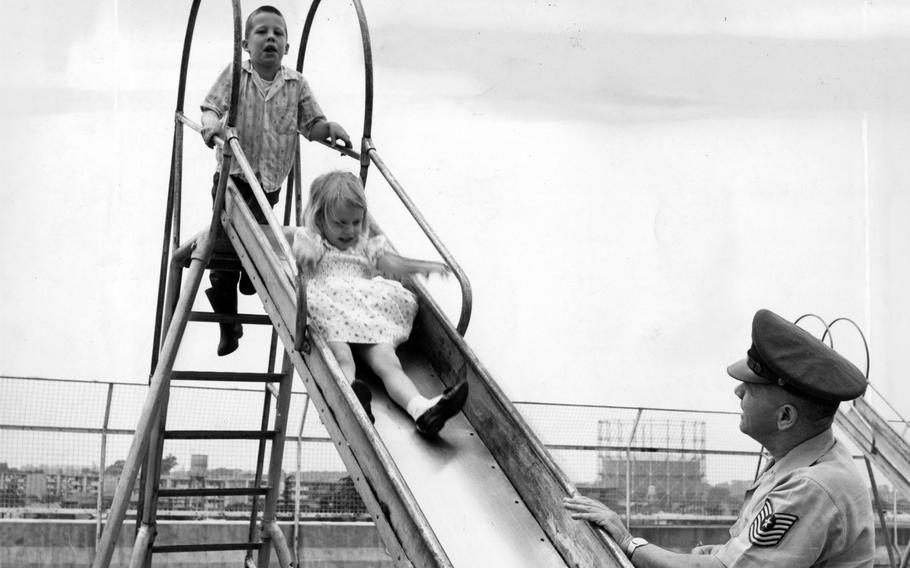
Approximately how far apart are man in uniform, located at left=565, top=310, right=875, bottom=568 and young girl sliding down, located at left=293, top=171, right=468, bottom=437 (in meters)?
1.85

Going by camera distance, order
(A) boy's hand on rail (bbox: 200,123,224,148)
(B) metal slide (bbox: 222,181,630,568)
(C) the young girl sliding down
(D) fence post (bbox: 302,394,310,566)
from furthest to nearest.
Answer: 1. (D) fence post (bbox: 302,394,310,566)
2. (A) boy's hand on rail (bbox: 200,123,224,148)
3. (C) the young girl sliding down
4. (B) metal slide (bbox: 222,181,630,568)

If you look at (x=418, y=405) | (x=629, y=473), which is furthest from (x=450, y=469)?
(x=629, y=473)

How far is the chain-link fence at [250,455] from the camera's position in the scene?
8109 millimetres

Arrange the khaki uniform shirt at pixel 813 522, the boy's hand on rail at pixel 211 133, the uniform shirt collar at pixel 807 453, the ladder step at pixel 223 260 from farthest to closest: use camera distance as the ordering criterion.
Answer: the ladder step at pixel 223 260
the boy's hand on rail at pixel 211 133
the uniform shirt collar at pixel 807 453
the khaki uniform shirt at pixel 813 522

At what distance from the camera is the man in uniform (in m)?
2.14

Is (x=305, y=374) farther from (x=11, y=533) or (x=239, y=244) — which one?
(x=11, y=533)

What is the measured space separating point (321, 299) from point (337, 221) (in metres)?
0.46

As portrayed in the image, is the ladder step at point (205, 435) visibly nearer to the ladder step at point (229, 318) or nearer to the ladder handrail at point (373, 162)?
the ladder step at point (229, 318)

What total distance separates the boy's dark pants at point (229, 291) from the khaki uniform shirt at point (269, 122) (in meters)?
0.12

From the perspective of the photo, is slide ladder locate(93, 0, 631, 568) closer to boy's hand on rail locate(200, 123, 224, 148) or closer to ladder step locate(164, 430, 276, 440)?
ladder step locate(164, 430, 276, 440)

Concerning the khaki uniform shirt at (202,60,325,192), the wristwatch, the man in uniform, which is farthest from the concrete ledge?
the man in uniform

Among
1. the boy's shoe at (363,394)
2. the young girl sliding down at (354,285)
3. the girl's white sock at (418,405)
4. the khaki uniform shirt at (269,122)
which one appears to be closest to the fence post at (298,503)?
the khaki uniform shirt at (269,122)

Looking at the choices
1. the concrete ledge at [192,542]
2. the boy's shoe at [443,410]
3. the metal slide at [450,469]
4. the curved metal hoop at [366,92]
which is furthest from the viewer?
the concrete ledge at [192,542]

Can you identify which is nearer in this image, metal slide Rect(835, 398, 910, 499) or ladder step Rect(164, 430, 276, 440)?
ladder step Rect(164, 430, 276, 440)
